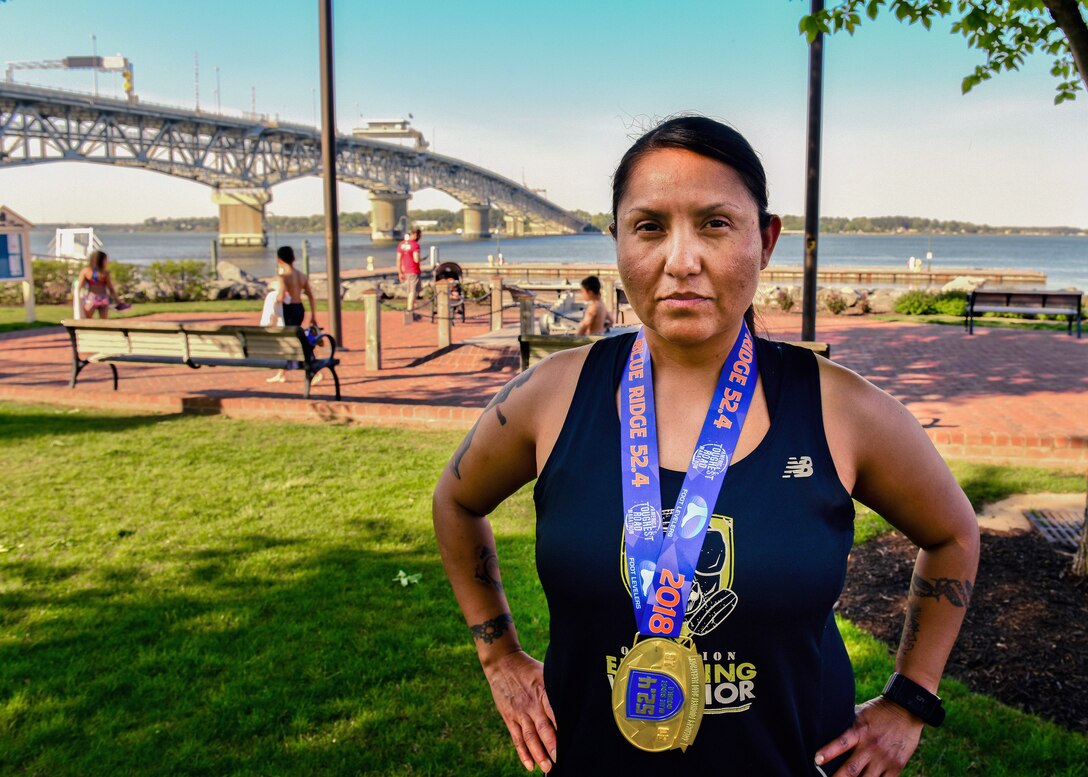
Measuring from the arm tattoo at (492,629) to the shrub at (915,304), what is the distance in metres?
19.4

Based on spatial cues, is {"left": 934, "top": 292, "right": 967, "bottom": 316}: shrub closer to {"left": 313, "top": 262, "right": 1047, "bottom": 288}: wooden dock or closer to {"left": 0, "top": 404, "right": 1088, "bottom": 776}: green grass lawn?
{"left": 0, "top": 404, "right": 1088, "bottom": 776}: green grass lawn

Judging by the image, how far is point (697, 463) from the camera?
5.06ft

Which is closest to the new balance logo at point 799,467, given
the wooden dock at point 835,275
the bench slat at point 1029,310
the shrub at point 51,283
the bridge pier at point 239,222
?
the bench slat at point 1029,310

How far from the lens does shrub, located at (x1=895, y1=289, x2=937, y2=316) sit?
64.9 ft

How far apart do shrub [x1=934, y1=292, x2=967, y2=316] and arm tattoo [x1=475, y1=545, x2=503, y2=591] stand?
1920cm

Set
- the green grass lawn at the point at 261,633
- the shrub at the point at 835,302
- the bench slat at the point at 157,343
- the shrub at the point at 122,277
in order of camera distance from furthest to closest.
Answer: the shrub at the point at 122,277
the shrub at the point at 835,302
the bench slat at the point at 157,343
the green grass lawn at the point at 261,633

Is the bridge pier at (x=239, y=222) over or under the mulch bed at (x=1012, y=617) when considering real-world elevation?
over

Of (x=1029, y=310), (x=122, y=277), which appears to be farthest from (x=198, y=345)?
(x=122, y=277)

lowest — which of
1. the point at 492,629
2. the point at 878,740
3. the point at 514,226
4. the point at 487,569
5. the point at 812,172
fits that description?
the point at 878,740

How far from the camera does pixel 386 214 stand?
10931 centimetres

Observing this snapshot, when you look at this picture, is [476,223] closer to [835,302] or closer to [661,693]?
[835,302]

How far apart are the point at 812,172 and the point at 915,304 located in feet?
42.9

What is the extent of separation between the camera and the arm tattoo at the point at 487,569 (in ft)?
6.63

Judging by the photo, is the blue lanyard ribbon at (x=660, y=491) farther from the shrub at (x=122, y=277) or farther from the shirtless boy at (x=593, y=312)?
the shrub at (x=122, y=277)
